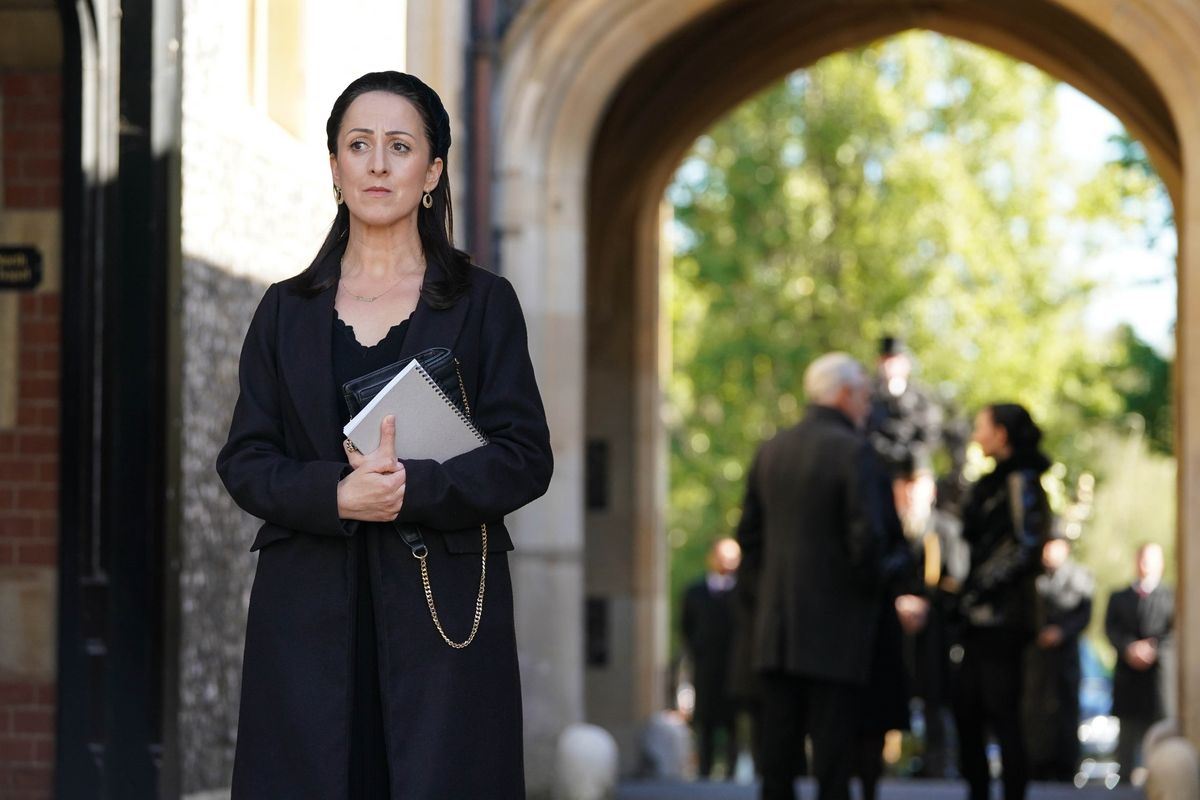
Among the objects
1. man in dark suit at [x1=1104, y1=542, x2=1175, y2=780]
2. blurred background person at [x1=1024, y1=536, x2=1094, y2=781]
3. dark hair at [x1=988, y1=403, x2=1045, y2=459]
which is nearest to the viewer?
dark hair at [x1=988, y1=403, x2=1045, y2=459]

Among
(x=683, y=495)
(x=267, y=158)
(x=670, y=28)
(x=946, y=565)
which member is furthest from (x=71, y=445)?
(x=683, y=495)

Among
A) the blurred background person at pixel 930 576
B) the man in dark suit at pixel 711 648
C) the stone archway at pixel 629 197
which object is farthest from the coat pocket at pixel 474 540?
the man in dark suit at pixel 711 648

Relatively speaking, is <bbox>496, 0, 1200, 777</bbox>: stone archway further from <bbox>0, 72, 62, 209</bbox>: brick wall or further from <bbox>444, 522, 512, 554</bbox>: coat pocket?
<bbox>444, 522, 512, 554</bbox>: coat pocket

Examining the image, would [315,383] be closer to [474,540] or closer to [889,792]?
[474,540]

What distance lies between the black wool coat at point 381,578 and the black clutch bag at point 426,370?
4 centimetres

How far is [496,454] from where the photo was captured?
3.56 metres

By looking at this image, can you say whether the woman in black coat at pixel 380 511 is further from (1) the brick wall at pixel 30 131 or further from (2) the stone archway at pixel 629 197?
(2) the stone archway at pixel 629 197

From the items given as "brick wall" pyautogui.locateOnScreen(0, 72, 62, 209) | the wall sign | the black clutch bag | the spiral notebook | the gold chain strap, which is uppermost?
"brick wall" pyautogui.locateOnScreen(0, 72, 62, 209)

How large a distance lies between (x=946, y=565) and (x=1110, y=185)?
50.4 ft

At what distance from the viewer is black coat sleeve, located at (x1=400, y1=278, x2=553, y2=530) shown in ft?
11.4

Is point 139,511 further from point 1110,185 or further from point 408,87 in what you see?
point 1110,185

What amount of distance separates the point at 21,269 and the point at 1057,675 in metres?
7.81

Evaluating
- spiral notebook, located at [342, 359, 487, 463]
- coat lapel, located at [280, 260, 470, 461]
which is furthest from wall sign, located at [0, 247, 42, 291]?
spiral notebook, located at [342, 359, 487, 463]

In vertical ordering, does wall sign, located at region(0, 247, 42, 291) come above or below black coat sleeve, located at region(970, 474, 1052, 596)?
above
